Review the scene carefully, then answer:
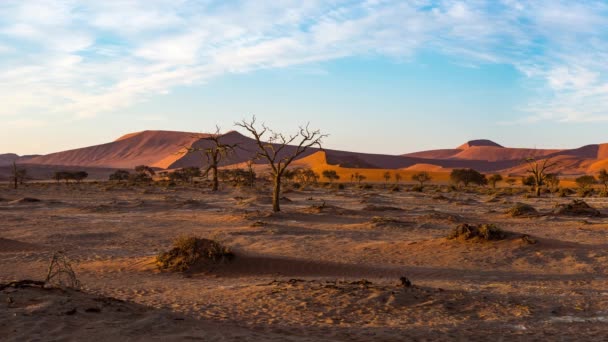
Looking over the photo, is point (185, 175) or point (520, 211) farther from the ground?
point (185, 175)

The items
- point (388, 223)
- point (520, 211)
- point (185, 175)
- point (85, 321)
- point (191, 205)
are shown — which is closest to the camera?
point (85, 321)

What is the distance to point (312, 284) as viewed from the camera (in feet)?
36.9

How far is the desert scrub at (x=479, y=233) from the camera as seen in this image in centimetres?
1798

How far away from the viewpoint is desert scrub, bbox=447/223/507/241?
59.0ft

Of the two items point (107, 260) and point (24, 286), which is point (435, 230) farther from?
point (24, 286)

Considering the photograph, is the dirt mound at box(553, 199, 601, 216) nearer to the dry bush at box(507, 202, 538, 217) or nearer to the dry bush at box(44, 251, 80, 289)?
the dry bush at box(507, 202, 538, 217)

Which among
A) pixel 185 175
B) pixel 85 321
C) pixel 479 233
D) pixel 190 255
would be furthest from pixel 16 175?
pixel 85 321

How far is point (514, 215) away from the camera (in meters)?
29.6

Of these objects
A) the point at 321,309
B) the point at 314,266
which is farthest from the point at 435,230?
the point at 321,309

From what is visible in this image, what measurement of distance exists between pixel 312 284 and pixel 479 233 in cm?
911

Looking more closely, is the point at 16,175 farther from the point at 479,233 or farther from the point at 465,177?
the point at 465,177

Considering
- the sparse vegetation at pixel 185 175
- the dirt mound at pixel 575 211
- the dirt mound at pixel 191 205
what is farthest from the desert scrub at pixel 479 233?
the sparse vegetation at pixel 185 175

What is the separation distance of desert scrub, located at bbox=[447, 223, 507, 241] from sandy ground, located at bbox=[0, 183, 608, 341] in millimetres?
384

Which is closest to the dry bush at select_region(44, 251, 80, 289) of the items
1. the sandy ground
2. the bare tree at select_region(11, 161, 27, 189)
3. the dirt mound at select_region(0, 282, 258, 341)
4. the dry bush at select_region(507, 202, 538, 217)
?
the sandy ground
